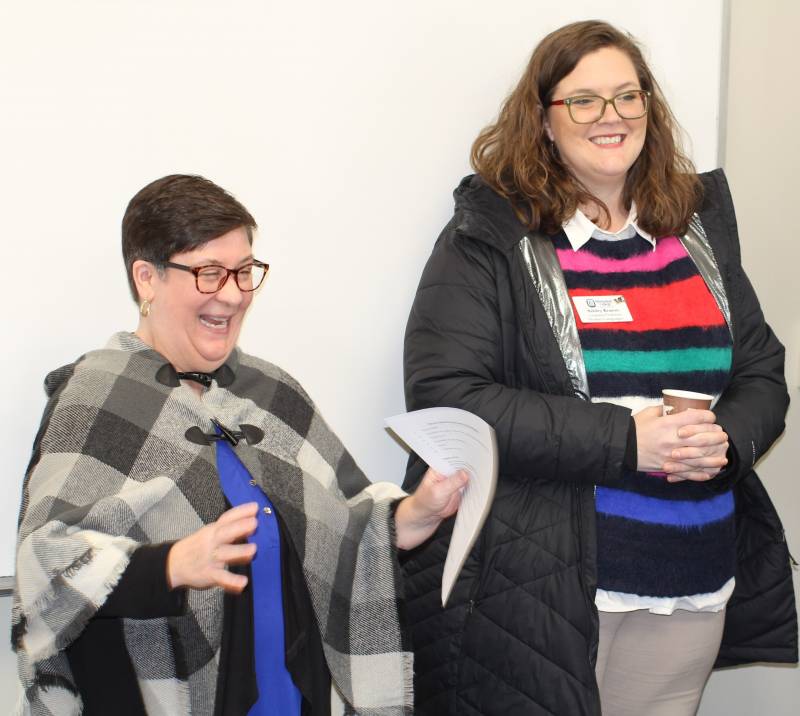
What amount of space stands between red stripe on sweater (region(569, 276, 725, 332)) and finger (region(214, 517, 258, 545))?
3.10 feet

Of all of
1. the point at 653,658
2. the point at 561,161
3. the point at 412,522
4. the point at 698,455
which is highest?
the point at 561,161

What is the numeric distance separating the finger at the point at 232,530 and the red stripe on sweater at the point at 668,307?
944mm

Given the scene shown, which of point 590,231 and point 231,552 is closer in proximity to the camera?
point 231,552

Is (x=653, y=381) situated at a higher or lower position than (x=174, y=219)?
lower

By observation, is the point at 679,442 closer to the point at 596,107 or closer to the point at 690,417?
the point at 690,417

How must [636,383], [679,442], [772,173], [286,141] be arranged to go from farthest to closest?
[772,173] → [286,141] → [636,383] → [679,442]

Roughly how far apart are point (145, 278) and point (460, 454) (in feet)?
2.14

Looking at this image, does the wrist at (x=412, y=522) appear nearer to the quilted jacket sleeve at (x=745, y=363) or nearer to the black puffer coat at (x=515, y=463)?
the black puffer coat at (x=515, y=463)

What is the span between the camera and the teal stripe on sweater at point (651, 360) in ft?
6.89

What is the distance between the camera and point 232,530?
1449 mm

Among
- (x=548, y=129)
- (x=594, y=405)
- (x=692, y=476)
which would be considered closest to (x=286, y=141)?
(x=548, y=129)

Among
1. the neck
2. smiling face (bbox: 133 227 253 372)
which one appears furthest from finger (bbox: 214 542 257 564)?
the neck

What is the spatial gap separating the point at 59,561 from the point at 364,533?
2.15 ft

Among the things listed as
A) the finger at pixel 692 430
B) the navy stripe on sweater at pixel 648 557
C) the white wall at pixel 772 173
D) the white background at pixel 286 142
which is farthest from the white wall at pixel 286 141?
the finger at pixel 692 430
